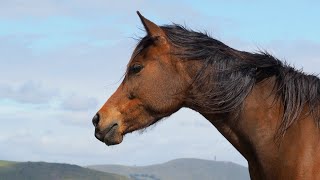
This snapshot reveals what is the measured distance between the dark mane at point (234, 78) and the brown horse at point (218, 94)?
0.06 ft

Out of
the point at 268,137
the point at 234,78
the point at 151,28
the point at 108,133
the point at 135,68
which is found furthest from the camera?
the point at 151,28

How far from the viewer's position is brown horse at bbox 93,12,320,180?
10281mm

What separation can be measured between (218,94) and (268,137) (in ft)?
3.85

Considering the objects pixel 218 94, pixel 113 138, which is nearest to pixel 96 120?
pixel 113 138

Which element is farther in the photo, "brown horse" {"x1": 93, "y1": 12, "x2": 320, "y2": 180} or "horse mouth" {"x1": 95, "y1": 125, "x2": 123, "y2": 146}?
"horse mouth" {"x1": 95, "y1": 125, "x2": 123, "y2": 146}

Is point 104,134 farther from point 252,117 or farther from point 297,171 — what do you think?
point 297,171

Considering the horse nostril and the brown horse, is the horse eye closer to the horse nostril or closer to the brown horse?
the brown horse

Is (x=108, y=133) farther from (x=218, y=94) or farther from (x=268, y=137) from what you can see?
(x=268, y=137)

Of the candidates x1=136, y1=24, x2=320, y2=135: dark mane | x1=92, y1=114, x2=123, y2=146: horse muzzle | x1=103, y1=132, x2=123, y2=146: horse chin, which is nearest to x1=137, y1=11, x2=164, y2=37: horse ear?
x1=136, y1=24, x2=320, y2=135: dark mane

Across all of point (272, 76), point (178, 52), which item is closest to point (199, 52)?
point (178, 52)

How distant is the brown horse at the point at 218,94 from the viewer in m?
10.3

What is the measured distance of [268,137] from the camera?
10219 millimetres

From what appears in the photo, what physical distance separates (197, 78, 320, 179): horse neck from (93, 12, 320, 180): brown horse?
0.05ft

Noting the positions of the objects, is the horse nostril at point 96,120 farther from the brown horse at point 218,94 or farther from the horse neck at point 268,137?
the horse neck at point 268,137
